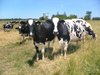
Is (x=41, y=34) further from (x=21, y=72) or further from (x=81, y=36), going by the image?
(x=81, y=36)

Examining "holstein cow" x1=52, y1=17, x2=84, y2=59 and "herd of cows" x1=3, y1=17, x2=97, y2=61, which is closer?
"herd of cows" x1=3, y1=17, x2=97, y2=61

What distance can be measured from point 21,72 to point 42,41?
5.94ft

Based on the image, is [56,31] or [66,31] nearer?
[56,31]

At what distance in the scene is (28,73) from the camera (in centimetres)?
343

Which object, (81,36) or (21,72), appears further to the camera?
(81,36)

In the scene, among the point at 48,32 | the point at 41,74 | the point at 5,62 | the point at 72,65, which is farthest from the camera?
the point at 48,32

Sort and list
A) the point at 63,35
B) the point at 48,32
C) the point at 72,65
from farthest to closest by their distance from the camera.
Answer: the point at 48,32, the point at 63,35, the point at 72,65

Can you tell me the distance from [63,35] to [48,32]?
Answer: 3.63ft

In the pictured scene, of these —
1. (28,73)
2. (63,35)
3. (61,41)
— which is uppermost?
(63,35)

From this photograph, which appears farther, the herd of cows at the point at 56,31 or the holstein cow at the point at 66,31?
the holstein cow at the point at 66,31

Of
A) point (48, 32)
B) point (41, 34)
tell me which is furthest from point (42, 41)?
point (48, 32)

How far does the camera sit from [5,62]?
4.61 metres

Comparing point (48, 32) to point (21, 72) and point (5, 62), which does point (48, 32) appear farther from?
point (5, 62)

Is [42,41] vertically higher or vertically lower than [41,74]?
higher
